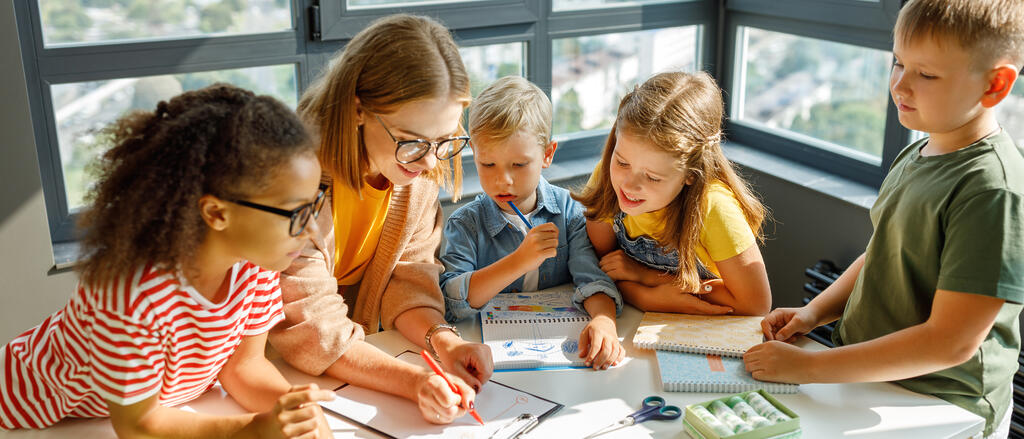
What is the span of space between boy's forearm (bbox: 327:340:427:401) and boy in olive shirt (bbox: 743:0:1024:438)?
537mm

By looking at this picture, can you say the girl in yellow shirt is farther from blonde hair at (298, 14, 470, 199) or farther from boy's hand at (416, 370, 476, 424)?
boy's hand at (416, 370, 476, 424)

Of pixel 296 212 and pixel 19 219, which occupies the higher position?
pixel 296 212

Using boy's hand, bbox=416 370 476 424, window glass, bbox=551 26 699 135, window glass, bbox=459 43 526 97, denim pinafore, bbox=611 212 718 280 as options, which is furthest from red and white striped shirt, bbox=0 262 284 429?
window glass, bbox=551 26 699 135

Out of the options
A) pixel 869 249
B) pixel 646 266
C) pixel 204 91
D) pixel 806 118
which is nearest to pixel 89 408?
pixel 204 91

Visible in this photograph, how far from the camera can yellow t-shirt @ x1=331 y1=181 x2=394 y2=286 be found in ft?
4.86

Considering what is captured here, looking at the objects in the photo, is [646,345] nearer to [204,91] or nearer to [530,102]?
[530,102]

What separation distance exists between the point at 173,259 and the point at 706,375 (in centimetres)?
81

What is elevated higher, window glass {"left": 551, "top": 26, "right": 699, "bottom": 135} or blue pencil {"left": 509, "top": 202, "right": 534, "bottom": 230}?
window glass {"left": 551, "top": 26, "right": 699, "bottom": 135}

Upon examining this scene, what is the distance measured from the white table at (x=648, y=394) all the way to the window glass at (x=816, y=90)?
1347 millimetres

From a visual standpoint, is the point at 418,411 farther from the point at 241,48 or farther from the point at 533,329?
the point at 241,48

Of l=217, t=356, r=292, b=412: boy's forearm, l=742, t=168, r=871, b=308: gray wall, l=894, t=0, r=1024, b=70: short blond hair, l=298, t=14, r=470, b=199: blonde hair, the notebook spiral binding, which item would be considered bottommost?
l=742, t=168, r=871, b=308: gray wall

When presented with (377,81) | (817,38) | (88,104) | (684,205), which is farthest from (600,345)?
(817,38)

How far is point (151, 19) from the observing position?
6.85 feet

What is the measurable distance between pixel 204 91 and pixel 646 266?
917mm
